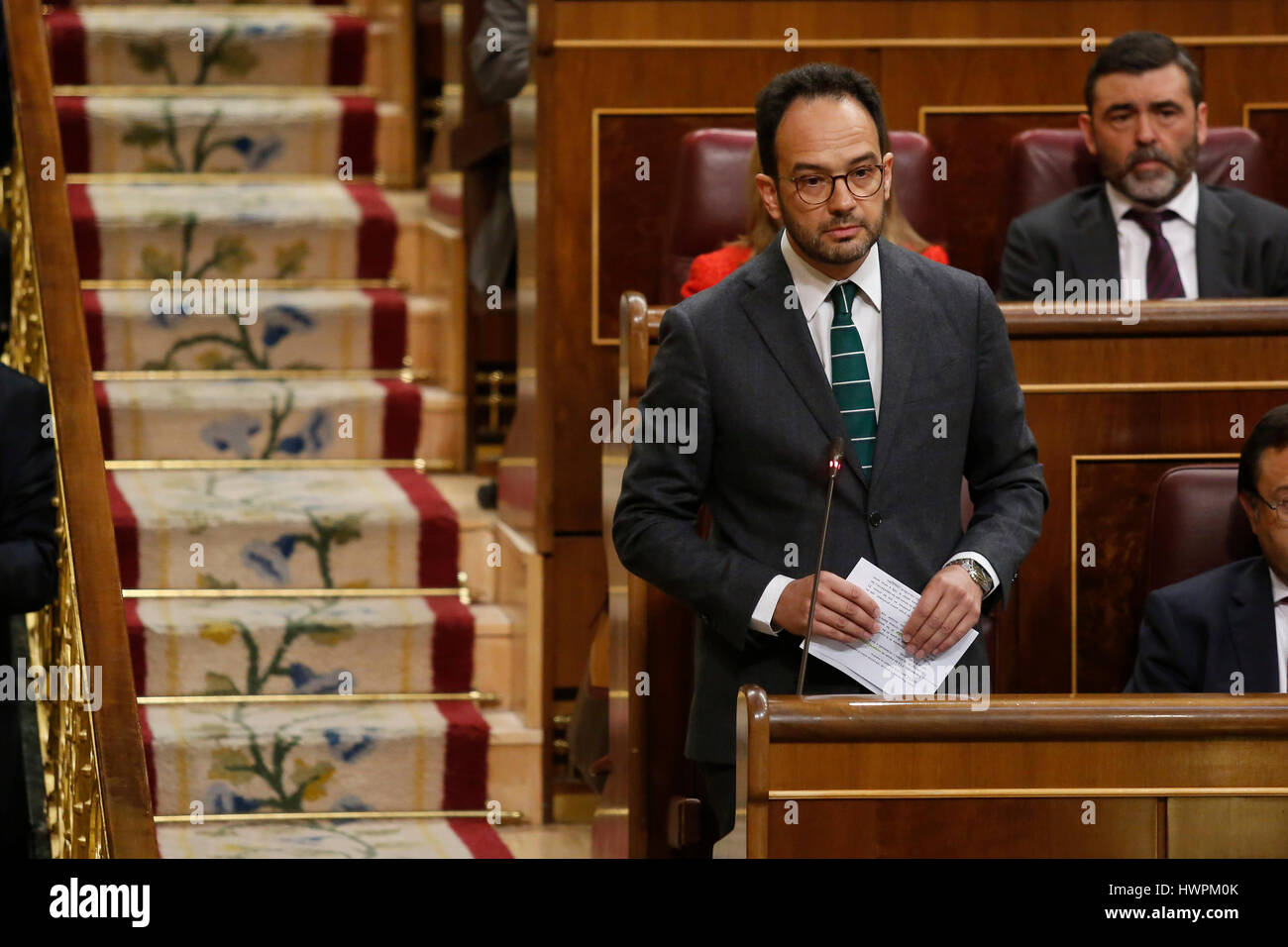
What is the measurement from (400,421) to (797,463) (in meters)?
2.15

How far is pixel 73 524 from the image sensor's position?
236 cm

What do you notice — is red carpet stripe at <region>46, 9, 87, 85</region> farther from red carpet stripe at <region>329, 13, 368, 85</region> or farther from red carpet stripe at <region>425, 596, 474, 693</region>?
red carpet stripe at <region>425, 596, 474, 693</region>

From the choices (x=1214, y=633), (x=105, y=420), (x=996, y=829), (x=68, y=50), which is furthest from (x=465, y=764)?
(x=68, y=50)

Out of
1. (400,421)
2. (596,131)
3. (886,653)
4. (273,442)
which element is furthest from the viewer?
(400,421)

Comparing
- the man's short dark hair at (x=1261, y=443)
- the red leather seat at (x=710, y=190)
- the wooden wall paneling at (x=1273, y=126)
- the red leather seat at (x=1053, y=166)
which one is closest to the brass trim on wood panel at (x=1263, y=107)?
the wooden wall paneling at (x=1273, y=126)

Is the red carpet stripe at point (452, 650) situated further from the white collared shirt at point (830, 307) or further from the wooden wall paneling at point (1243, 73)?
the wooden wall paneling at point (1243, 73)

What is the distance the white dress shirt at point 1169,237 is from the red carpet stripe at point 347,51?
7.61 ft

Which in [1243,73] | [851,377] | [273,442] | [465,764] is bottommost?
[465,764]

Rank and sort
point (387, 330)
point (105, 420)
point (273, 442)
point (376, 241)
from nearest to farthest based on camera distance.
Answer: point (105, 420), point (273, 442), point (387, 330), point (376, 241)

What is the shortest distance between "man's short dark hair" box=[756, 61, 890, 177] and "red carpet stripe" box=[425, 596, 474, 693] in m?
1.66

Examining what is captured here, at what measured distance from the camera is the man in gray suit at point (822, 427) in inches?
84.0

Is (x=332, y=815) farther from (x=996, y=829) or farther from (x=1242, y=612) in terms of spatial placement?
(x=996, y=829)

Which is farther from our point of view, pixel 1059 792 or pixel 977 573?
pixel 977 573

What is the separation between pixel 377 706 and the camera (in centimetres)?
364
